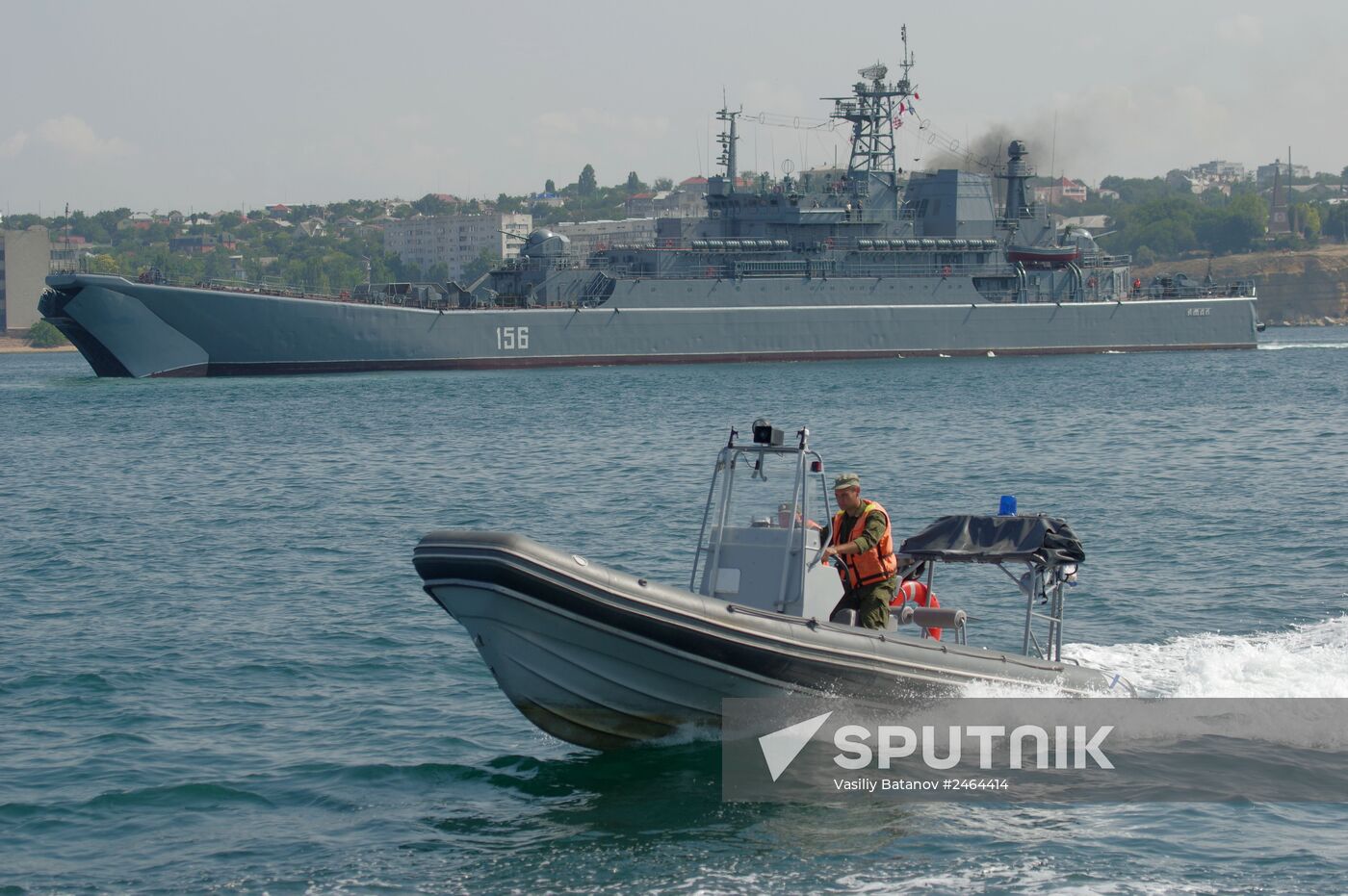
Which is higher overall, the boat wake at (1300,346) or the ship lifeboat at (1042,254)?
the ship lifeboat at (1042,254)

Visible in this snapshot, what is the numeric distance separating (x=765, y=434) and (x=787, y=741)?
227 centimetres

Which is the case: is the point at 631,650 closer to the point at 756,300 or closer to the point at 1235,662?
the point at 1235,662

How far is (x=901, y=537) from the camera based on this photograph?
20797mm

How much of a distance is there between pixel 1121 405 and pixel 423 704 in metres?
34.3

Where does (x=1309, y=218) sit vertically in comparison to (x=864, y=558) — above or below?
above

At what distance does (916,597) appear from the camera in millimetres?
12828

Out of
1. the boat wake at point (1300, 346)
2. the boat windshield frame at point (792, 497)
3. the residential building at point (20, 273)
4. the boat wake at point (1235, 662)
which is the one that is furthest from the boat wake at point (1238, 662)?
the residential building at point (20, 273)

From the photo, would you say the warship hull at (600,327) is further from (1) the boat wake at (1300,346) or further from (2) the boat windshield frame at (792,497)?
(2) the boat windshield frame at (792,497)

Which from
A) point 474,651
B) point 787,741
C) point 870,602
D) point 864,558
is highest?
point 864,558

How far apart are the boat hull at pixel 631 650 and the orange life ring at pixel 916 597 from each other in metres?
1.29

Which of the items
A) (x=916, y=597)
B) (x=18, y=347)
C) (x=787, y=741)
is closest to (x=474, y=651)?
(x=916, y=597)

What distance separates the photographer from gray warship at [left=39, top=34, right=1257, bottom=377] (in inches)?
2365

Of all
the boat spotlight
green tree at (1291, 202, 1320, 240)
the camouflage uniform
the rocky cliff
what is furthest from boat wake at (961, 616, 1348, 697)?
green tree at (1291, 202, 1320, 240)

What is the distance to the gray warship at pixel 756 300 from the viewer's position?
60062 millimetres
